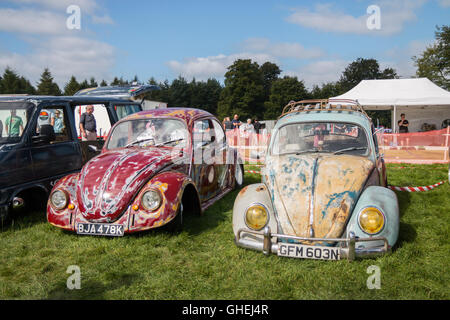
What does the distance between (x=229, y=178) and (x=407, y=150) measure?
987 cm

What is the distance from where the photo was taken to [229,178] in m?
7.41

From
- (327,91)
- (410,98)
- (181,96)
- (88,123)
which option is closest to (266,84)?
(327,91)

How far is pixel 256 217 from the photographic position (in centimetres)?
400

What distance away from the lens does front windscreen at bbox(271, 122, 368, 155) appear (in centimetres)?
507

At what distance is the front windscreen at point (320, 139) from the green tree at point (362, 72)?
7479 cm

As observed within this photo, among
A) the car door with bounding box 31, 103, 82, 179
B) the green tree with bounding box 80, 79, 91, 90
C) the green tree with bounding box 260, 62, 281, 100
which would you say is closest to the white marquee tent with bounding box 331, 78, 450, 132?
the car door with bounding box 31, 103, 82, 179

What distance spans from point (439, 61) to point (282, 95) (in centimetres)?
2666

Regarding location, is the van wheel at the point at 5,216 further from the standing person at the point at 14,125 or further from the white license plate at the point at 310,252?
the white license plate at the point at 310,252

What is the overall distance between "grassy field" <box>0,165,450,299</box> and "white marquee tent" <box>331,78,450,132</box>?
53.7ft

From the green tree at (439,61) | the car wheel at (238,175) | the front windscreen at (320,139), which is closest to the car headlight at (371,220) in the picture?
the front windscreen at (320,139)

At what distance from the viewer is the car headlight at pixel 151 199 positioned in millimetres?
4531
